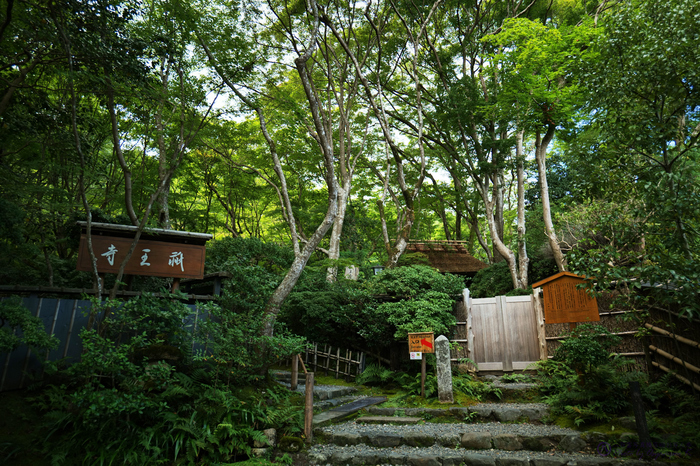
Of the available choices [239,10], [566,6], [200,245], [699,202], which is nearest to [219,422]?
[200,245]

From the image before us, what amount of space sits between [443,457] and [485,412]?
2.02 metres

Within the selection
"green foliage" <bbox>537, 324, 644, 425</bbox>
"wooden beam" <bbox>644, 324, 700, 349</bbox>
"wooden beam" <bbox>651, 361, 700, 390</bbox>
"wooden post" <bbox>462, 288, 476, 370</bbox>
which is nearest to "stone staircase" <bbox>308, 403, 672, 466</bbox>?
"green foliage" <bbox>537, 324, 644, 425</bbox>

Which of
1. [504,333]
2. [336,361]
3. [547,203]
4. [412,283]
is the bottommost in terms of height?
[336,361]

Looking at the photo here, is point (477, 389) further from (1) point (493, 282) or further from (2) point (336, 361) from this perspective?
(1) point (493, 282)

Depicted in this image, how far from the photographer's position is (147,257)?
24.8 ft

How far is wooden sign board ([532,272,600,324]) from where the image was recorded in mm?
9211

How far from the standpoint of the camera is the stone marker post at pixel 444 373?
8.48 meters

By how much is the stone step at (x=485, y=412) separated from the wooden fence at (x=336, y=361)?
12.0 feet

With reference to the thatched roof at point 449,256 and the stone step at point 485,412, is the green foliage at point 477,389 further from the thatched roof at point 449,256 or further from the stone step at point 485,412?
the thatched roof at point 449,256

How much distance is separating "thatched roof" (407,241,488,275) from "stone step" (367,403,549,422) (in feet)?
35.8

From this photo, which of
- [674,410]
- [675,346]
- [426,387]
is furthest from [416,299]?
[674,410]

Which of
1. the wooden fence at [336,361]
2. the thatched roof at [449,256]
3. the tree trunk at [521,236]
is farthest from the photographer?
the thatched roof at [449,256]

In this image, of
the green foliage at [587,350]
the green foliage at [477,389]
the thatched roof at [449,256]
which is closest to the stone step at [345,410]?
the green foliage at [477,389]

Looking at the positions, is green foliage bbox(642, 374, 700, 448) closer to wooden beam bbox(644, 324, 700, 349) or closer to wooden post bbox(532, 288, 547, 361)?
wooden beam bbox(644, 324, 700, 349)
